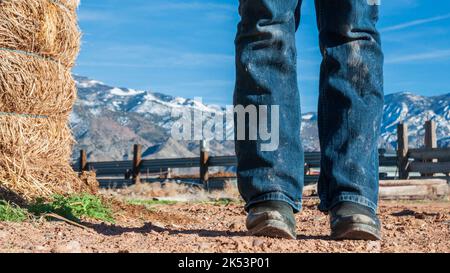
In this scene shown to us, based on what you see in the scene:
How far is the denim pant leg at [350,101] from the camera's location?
253 cm

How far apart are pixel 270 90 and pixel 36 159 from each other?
261 centimetres

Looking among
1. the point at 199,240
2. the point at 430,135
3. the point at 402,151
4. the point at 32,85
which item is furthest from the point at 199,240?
the point at 430,135

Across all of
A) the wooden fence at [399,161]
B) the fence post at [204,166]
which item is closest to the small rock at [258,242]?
the wooden fence at [399,161]

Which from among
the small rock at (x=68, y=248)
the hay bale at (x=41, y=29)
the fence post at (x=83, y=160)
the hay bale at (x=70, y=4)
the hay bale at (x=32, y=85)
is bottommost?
the small rock at (x=68, y=248)

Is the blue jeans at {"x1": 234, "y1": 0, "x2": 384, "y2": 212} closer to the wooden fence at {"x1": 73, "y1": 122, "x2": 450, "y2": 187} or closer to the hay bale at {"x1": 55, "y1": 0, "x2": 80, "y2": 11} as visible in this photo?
the hay bale at {"x1": 55, "y1": 0, "x2": 80, "y2": 11}

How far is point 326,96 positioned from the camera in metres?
2.62

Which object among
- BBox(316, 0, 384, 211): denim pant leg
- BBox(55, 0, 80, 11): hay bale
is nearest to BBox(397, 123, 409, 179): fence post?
BBox(55, 0, 80, 11): hay bale

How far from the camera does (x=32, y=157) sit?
182 inches

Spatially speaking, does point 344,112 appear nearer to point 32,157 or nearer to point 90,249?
point 90,249

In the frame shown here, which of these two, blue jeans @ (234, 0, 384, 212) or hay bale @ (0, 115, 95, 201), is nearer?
blue jeans @ (234, 0, 384, 212)

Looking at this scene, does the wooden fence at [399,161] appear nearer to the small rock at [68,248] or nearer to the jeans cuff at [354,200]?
the jeans cuff at [354,200]

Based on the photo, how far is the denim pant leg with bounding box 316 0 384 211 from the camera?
253 cm

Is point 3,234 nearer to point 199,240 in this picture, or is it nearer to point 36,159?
point 199,240

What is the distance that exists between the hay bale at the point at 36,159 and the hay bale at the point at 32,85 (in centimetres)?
8
